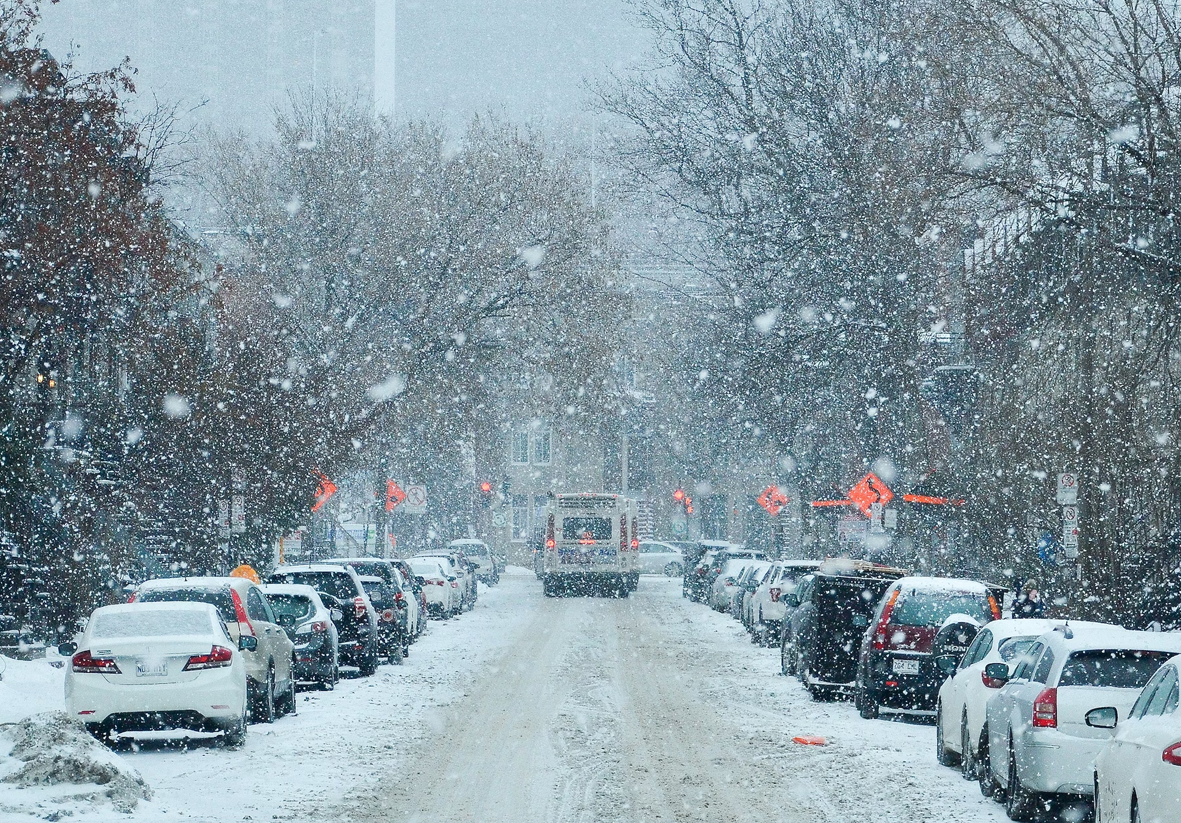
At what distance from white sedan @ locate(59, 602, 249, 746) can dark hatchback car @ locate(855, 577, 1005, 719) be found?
7.02m

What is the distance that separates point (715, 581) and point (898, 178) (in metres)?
29.4

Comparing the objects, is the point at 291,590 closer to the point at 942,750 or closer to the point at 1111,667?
the point at 942,750

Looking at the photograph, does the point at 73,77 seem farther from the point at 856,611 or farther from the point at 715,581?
the point at 715,581

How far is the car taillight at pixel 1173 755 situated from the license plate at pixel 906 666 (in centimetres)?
1067

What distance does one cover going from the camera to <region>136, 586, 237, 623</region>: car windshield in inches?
691

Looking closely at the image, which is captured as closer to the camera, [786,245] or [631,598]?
[786,245]

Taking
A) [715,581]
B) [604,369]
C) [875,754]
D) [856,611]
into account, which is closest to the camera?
[875,754]

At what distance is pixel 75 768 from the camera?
1219cm

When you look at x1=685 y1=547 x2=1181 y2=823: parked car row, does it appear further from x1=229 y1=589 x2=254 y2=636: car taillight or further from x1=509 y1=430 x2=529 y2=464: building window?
x1=509 y1=430 x2=529 y2=464: building window

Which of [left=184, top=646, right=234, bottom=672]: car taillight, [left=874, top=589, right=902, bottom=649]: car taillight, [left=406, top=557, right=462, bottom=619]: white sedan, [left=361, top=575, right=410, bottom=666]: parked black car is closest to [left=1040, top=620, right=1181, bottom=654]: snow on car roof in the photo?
[left=874, top=589, right=902, bottom=649]: car taillight

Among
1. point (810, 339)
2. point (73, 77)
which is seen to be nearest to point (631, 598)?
point (810, 339)

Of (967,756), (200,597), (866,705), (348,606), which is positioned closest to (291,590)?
(348,606)

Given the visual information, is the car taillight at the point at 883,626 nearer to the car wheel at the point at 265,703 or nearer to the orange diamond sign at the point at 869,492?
the car wheel at the point at 265,703

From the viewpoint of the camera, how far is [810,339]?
35.8 meters
